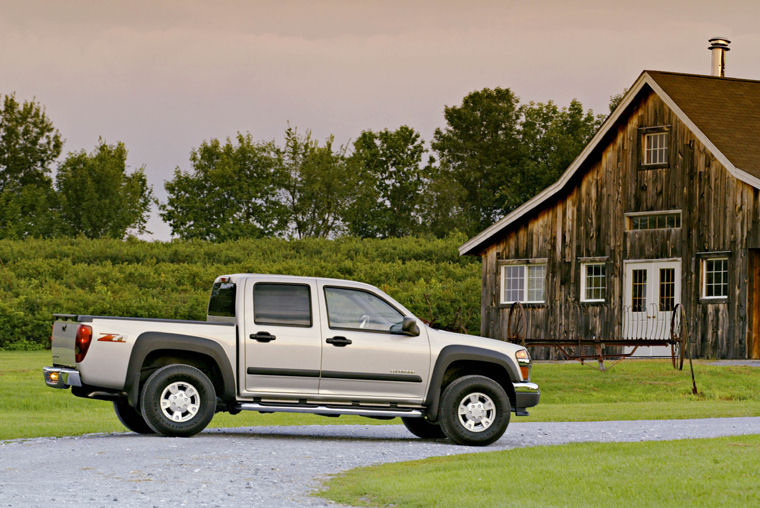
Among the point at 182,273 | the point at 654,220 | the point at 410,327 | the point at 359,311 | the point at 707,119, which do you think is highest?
the point at 707,119

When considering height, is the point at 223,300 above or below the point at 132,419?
above

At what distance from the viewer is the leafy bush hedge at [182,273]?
1791 inches

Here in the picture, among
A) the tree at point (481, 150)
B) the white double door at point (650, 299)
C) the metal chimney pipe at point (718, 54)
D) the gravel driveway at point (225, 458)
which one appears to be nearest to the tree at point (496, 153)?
the tree at point (481, 150)

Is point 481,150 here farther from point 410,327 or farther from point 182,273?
point 410,327

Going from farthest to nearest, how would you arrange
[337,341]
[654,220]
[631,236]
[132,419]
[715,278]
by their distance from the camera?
[631,236] < [654,220] < [715,278] < [132,419] < [337,341]

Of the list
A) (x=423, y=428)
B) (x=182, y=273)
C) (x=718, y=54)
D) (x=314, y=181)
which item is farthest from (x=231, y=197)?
(x=423, y=428)

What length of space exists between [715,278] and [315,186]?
151 ft

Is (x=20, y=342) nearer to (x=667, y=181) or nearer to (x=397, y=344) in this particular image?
(x=667, y=181)

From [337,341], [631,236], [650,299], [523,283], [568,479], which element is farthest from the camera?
[523,283]

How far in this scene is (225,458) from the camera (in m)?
12.6

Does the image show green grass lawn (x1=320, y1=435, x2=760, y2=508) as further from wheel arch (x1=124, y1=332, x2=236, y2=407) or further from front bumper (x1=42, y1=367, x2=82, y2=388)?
front bumper (x1=42, y1=367, x2=82, y2=388)

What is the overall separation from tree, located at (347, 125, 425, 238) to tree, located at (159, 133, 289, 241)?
4.86 m

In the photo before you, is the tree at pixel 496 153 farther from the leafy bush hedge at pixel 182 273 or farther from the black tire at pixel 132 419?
the black tire at pixel 132 419

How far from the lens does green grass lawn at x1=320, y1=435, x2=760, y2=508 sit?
997 cm
